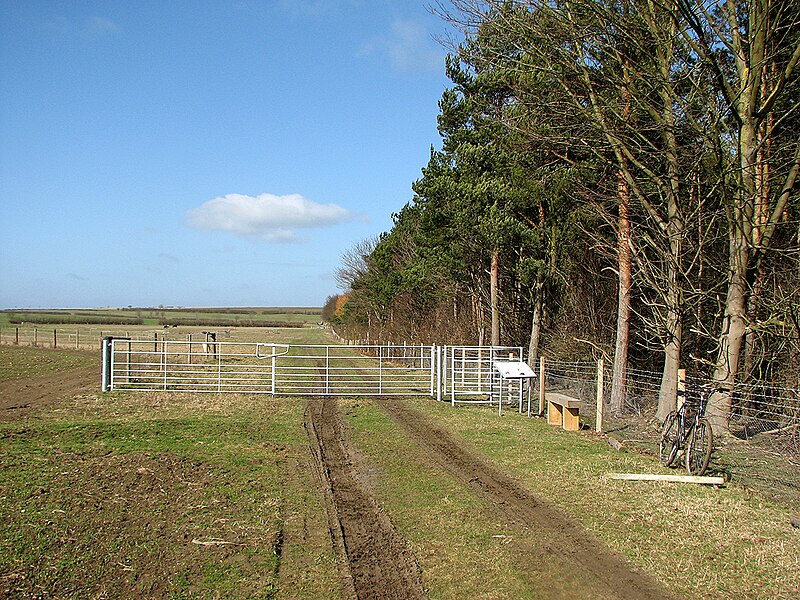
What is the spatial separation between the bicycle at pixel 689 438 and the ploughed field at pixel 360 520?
0.42 meters

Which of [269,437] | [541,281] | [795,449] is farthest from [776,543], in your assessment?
[541,281]

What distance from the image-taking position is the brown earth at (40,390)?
14578mm

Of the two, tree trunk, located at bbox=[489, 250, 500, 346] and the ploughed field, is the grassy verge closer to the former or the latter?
the ploughed field

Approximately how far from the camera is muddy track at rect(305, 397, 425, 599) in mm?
5121

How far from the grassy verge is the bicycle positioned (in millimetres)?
449

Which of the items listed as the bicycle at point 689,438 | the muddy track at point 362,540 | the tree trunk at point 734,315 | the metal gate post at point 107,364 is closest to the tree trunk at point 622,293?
the tree trunk at point 734,315

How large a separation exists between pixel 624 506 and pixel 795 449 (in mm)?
4656

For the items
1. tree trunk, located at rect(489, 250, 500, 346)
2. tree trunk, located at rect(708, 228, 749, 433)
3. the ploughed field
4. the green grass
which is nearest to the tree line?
tree trunk, located at rect(708, 228, 749, 433)

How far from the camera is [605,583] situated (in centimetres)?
523

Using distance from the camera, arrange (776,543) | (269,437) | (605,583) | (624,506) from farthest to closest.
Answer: (269,437) < (624,506) < (776,543) < (605,583)

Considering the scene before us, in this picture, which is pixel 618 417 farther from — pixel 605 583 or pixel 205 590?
pixel 205 590

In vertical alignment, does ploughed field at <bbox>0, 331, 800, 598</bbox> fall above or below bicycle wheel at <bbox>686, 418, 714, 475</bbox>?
below

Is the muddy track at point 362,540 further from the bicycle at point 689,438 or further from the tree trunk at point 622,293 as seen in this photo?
the tree trunk at point 622,293

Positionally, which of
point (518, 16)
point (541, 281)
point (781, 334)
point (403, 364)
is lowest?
point (403, 364)
